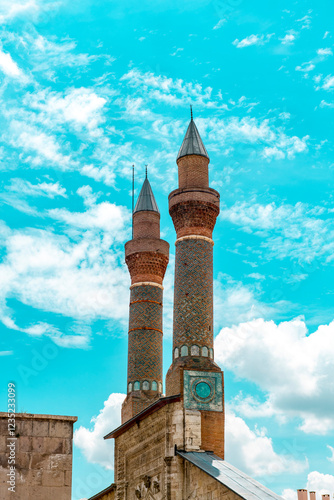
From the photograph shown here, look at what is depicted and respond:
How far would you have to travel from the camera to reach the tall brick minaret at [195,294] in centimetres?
1402

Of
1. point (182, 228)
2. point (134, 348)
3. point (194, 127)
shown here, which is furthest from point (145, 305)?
point (194, 127)

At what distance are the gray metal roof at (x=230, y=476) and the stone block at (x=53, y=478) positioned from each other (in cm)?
418

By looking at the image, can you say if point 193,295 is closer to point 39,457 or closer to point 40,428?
point 40,428

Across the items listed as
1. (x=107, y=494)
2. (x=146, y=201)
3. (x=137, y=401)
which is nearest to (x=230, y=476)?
(x=107, y=494)

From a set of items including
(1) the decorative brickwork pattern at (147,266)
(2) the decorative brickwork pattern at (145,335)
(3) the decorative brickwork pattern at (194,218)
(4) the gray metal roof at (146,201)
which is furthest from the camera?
(4) the gray metal roof at (146,201)

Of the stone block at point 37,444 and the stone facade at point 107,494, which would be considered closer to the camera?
the stone block at point 37,444

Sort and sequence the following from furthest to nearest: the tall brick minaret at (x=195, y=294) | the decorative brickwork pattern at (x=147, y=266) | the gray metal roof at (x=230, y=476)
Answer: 1. the decorative brickwork pattern at (x=147, y=266)
2. the tall brick minaret at (x=195, y=294)
3. the gray metal roof at (x=230, y=476)

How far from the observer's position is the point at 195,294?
16.1 m

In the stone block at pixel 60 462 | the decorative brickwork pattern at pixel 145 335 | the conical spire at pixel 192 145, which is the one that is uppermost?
the conical spire at pixel 192 145

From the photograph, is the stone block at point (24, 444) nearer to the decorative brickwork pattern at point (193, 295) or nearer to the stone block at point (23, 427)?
the stone block at point (23, 427)

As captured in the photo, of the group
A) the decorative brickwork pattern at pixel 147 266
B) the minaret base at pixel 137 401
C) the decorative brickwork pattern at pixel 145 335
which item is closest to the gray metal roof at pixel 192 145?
the decorative brickwork pattern at pixel 147 266

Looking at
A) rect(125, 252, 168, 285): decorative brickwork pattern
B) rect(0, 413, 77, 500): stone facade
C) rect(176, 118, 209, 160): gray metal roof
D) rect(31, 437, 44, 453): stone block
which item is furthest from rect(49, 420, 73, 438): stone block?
rect(125, 252, 168, 285): decorative brickwork pattern

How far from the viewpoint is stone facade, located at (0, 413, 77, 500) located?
707cm

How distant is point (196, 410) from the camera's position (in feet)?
45.3
